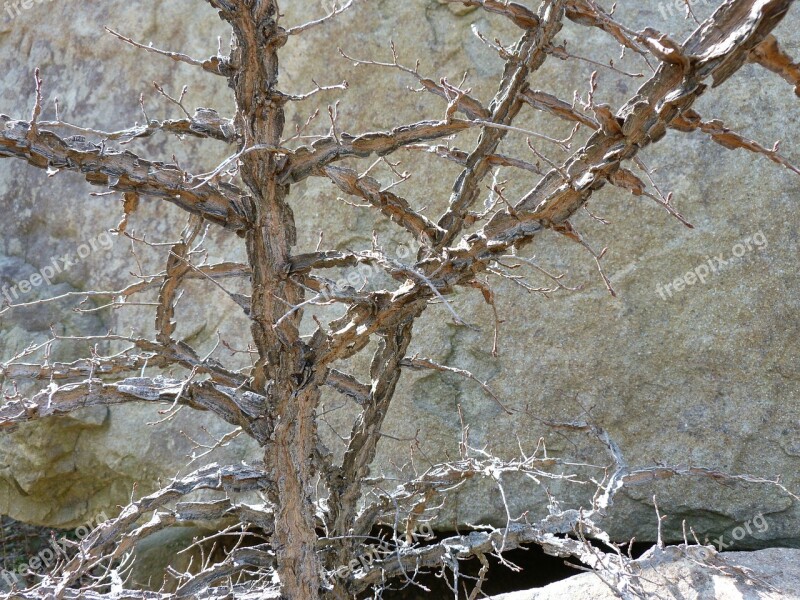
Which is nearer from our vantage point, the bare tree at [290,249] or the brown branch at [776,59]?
the brown branch at [776,59]

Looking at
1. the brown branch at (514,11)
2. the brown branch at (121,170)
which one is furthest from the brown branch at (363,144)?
the brown branch at (514,11)

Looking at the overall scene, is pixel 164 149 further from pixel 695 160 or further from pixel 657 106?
pixel 657 106

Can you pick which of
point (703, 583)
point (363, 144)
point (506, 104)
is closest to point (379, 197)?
point (363, 144)

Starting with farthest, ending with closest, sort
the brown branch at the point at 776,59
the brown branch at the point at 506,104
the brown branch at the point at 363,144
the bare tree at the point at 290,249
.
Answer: the brown branch at the point at 506,104, the brown branch at the point at 363,144, the bare tree at the point at 290,249, the brown branch at the point at 776,59

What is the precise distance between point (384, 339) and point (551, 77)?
1465 mm

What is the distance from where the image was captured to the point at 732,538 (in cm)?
287

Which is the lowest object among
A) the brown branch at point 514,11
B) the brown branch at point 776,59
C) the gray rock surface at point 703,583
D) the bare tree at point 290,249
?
the gray rock surface at point 703,583

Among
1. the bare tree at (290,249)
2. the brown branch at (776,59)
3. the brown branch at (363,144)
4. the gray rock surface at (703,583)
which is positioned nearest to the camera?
the brown branch at (776,59)

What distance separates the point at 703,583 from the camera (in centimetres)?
207

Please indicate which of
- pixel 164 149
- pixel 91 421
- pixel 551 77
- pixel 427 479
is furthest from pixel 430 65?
pixel 91 421

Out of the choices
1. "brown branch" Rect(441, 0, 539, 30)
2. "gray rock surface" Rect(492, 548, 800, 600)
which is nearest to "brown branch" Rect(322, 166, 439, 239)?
"brown branch" Rect(441, 0, 539, 30)

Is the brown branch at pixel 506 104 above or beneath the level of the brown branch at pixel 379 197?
above

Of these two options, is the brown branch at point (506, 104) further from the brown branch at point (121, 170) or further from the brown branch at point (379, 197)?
the brown branch at point (121, 170)

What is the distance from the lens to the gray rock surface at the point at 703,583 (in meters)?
2.04
